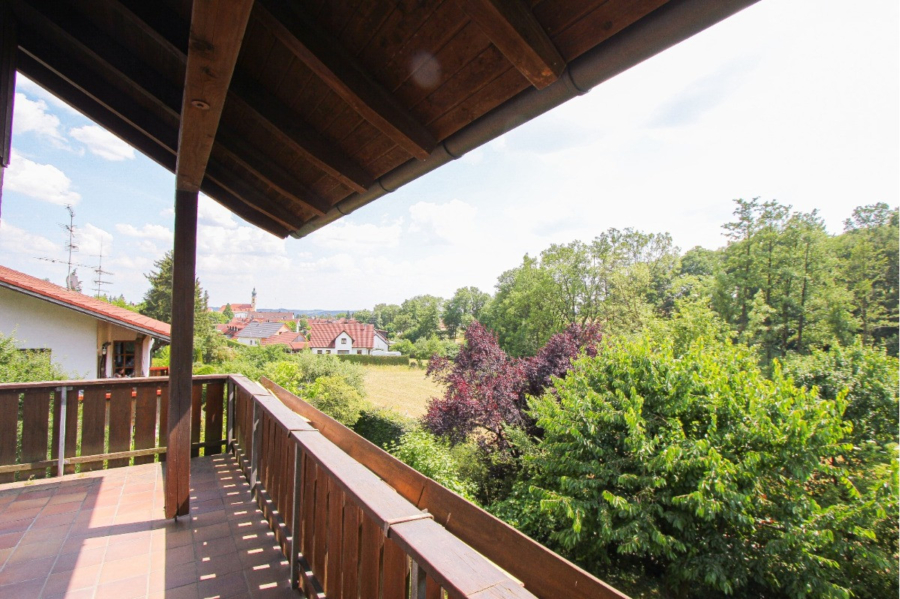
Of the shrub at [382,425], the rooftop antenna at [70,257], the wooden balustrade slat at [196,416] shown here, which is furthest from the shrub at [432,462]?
the rooftop antenna at [70,257]

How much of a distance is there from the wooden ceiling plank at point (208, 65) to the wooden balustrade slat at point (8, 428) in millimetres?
2821

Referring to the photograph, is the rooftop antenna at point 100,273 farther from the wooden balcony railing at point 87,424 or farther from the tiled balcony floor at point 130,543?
the tiled balcony floor at point 130,543

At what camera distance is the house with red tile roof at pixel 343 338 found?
44.0 meters

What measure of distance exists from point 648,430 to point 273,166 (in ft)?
19.7

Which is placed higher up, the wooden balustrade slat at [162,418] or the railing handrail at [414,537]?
the railing handrail at [414,537]

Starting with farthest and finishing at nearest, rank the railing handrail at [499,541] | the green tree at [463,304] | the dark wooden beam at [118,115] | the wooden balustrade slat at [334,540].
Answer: the green tree at [463,304] < the dark wooden beam at [118,115] < the wooden balustrade slat at [334,540] < the railing handrail at [499,541]

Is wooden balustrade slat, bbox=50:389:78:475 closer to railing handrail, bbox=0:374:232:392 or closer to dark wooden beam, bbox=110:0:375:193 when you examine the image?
railing handrail, bbox=0:374:232:392

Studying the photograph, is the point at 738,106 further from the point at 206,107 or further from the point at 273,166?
the point at 206,107

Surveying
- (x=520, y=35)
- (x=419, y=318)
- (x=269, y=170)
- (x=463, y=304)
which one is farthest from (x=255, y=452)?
(x=419, y=318)

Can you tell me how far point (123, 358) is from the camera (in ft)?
35.5

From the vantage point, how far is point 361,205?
8.50 ft

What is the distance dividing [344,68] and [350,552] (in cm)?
178

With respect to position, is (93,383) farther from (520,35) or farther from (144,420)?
(520,35)

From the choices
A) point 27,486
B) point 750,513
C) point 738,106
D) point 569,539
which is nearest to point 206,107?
point 27,486
